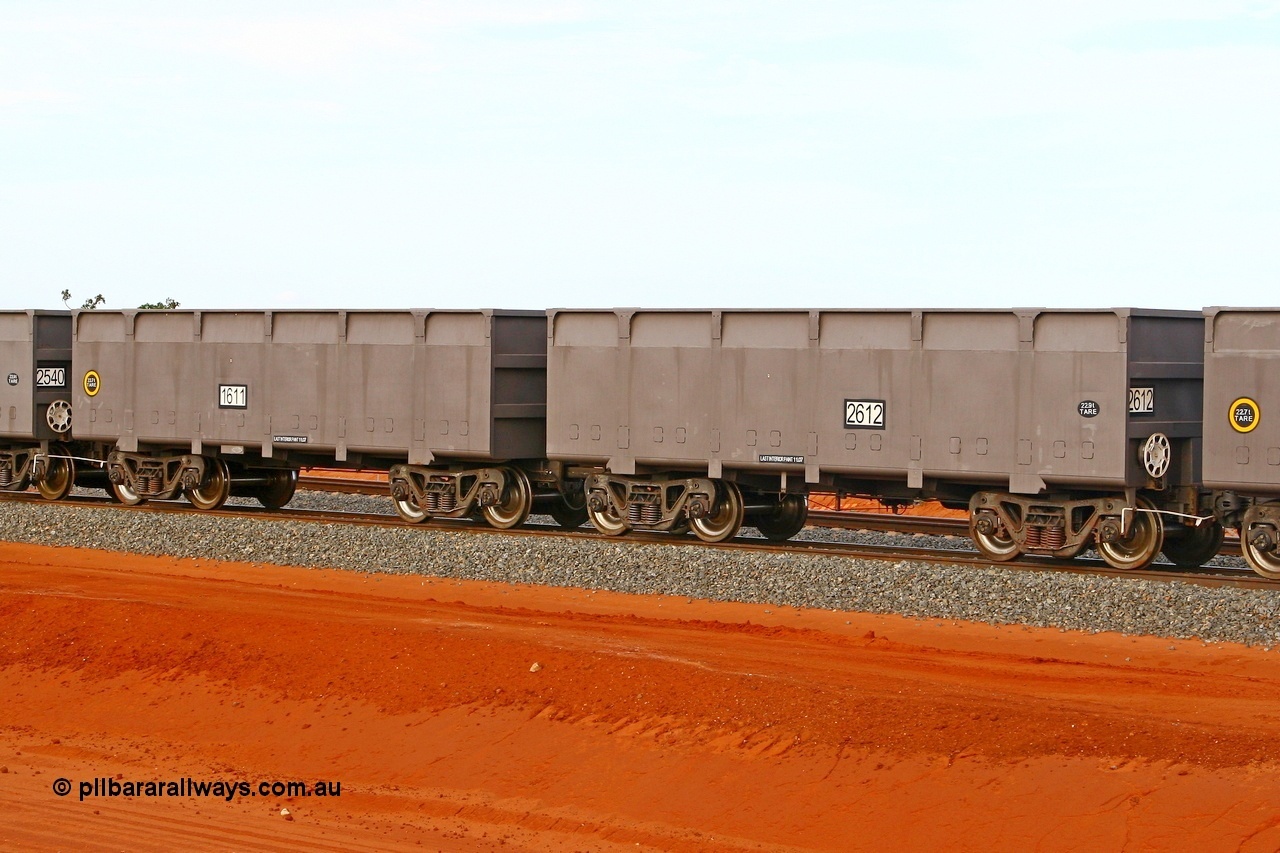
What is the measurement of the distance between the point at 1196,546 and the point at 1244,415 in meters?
2.44

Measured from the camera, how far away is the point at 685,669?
11.6 meters

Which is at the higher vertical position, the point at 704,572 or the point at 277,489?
the point at 277,489

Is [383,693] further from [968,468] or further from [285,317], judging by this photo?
[285,317]

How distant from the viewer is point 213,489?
2297 cm

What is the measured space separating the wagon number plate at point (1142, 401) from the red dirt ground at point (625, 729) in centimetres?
330

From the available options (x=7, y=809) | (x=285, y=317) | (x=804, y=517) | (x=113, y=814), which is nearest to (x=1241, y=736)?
(x=113, y=814)

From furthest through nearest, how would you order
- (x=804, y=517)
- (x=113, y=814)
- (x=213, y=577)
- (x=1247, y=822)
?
1. (x=804, y=517)
2. (x=213, y=577)
3. (x=113, y=814)
4. (x=1247, y=822)

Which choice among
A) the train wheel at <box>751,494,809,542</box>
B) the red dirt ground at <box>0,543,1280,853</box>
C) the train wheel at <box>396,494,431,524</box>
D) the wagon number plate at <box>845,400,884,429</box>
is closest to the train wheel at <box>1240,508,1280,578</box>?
the red dirt ground at <box>0,543,1280,853</box>

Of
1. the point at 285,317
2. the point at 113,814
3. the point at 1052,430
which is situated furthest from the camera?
the point at 285,317

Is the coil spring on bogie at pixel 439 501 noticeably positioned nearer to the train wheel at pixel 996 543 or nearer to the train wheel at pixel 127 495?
the train wheel at pixel 127 495

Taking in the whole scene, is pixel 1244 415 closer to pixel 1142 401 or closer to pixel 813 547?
pixel 1142 401

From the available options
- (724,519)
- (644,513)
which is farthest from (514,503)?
(724,519)

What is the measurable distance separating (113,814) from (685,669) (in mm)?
4424

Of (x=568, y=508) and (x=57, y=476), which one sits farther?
(x=57, y=476)
